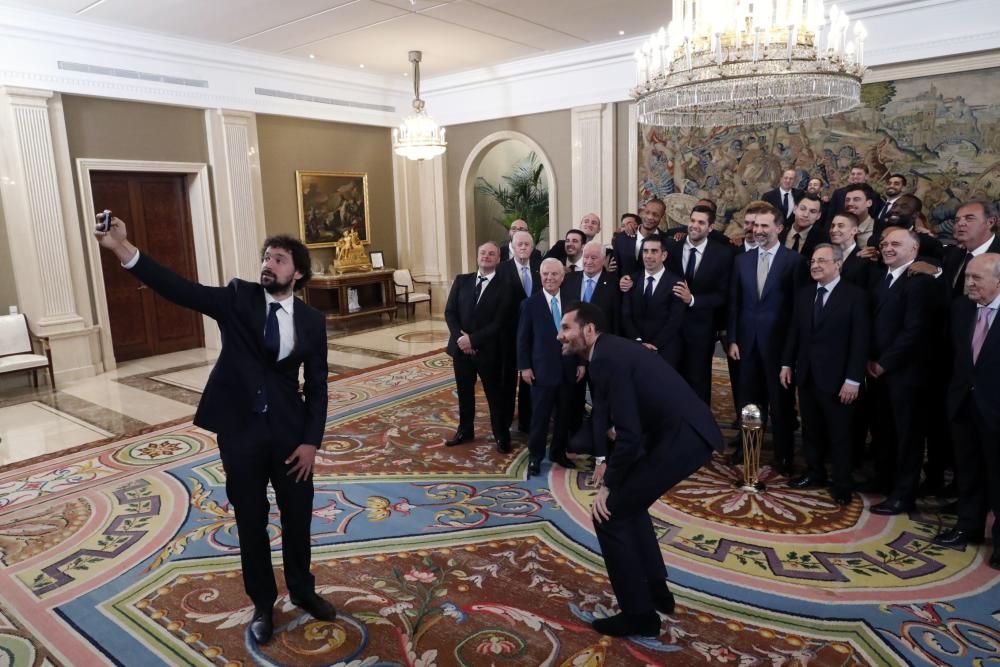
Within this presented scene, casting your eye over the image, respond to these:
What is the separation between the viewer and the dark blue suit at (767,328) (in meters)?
4.74

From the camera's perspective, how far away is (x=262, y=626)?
3107 millimetres

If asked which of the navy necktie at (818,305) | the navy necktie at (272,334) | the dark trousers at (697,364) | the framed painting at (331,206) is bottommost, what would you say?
the dark trousers at (697,364)

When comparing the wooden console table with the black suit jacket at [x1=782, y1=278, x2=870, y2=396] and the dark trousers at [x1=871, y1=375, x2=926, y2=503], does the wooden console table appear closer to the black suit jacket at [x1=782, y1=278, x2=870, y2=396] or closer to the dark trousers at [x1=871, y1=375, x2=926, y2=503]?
the black suit jacket at [x1=782, y1=278, x2=870, y2=396]

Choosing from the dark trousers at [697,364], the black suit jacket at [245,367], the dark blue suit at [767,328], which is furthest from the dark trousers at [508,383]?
the black suit jacket at [245,367]

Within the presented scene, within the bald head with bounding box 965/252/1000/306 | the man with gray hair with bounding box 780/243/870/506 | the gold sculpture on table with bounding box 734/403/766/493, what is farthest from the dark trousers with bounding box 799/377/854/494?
the bald head with bounding box 965/252/1000/306

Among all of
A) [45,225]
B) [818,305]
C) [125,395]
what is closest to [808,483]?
[818,305]

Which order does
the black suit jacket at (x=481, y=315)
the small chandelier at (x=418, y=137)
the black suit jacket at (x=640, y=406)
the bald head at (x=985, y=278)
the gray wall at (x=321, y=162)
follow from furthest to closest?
1. the gray wall at (x=321, y=162)
2. the small chandelier at (x=418, y=137)
3. the black suit jacket at (x=481, y=315)
4. the bald head at (x=985, y=278)
5. the black suit jacket at (x=640, y=406)

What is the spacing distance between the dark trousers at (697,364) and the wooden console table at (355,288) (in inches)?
289

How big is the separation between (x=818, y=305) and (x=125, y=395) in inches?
288

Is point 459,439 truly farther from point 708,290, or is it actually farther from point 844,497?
point 844,497

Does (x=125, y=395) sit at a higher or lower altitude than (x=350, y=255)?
lower

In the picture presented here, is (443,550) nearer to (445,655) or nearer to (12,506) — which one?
(445,655)

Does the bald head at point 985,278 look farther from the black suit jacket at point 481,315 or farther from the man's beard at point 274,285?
the man's beard at point 274,285

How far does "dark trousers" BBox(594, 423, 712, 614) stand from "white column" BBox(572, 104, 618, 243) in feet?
26.3
